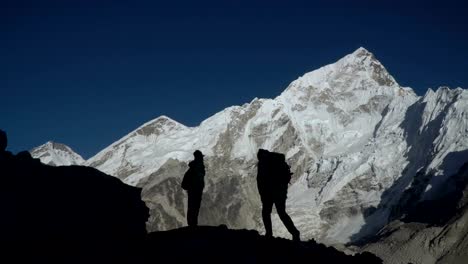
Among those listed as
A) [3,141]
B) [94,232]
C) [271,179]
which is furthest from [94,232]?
[3,141]

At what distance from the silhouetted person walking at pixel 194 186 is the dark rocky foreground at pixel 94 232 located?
124 centimetres

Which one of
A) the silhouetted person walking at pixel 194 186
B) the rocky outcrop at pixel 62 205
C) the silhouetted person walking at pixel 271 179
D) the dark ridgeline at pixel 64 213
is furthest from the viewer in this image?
the silhouetted person walking at pixel 194 186

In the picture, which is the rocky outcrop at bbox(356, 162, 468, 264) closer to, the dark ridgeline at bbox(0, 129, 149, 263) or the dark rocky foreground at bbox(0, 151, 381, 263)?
the dark rocky foreground at bbox(0, 151, 381, 263)

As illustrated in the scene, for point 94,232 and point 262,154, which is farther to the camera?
point 262,154

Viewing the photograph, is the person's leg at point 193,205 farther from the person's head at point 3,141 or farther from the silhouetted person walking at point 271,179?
the person's head at point 3,141

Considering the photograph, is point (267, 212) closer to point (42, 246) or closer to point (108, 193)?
point (108, 193)

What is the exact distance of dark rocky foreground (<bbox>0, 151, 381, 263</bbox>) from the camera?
1802 centimetres

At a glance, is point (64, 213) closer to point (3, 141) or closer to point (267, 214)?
point (3, 141)

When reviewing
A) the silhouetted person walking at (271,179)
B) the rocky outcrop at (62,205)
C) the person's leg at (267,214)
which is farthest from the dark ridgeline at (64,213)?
the silhouetted person walking at (271,179)

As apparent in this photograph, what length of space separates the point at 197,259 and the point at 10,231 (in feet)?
15.5

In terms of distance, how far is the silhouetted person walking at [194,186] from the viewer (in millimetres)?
22641

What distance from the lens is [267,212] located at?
2134cm

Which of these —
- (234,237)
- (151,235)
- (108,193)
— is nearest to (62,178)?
(108,193)

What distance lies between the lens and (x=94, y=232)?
20000 millimetres
